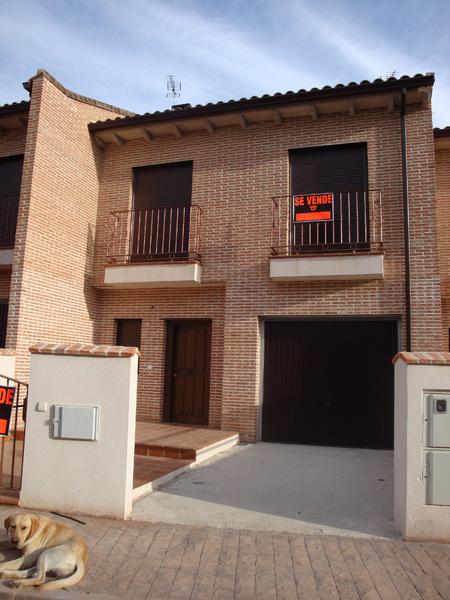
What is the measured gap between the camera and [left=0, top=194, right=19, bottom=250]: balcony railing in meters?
10.7

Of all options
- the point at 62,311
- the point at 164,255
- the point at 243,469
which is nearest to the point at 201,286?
the point at 164,255

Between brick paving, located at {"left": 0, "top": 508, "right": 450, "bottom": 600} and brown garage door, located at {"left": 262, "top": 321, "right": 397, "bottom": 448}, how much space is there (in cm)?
471

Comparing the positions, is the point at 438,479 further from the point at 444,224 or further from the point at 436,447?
the point at 444,224

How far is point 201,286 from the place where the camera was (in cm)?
1011

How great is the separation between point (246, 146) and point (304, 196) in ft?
5.65

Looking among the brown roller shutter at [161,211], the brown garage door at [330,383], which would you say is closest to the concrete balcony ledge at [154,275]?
the brown roller shutter at [161,211]

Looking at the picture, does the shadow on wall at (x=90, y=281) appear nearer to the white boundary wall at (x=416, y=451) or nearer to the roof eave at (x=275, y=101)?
the roof eave at (x=275, y=101)

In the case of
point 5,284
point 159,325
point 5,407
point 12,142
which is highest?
point 12,142

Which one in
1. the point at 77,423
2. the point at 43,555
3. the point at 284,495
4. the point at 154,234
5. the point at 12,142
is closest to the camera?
the point at 43,555

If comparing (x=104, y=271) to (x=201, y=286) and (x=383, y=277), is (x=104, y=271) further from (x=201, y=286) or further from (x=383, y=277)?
(x=383, y=277)

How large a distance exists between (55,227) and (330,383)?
624cm

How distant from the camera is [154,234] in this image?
10.6 metres

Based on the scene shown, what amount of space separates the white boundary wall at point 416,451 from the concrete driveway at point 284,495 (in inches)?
10.7

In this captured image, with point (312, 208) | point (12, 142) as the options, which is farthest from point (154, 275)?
point (12, 142)
